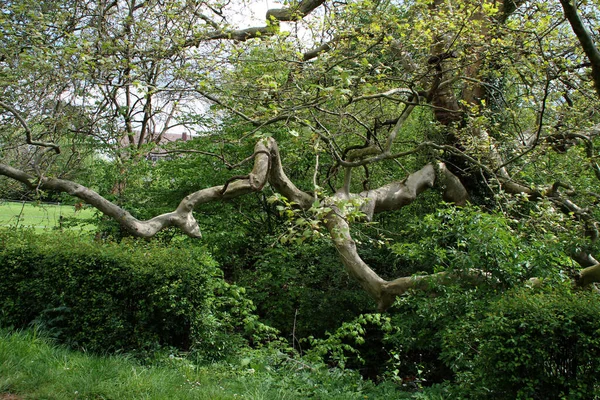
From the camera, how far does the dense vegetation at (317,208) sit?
5.02 meters

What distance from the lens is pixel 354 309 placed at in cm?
860

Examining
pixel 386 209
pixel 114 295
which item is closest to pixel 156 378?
pixel 114 295

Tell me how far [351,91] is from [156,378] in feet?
12.3

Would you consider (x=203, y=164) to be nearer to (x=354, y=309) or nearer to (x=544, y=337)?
(x=354, y=309)

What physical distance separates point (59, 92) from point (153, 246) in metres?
3.03

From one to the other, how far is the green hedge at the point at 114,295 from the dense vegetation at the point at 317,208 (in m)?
0.03

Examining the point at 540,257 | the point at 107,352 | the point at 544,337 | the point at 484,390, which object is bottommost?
the point at 107,352

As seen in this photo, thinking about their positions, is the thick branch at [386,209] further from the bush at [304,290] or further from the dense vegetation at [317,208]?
the bush at [304,290]

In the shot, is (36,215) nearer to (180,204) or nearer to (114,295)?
(114,295)

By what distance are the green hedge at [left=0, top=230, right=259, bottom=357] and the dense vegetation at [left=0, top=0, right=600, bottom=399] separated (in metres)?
0.03

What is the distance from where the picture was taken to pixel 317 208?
4.38 metres

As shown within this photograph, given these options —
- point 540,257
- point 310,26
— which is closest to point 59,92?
point 310,26

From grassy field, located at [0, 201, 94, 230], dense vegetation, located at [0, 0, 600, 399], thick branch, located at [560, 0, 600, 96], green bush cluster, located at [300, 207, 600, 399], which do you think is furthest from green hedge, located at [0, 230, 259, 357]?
thick branch, located at [560, 0, 600, 96]

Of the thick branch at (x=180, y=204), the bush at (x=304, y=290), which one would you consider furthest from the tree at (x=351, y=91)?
the bush at (x=304, y=290)
